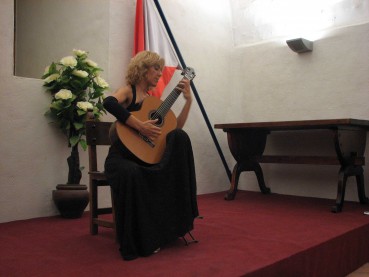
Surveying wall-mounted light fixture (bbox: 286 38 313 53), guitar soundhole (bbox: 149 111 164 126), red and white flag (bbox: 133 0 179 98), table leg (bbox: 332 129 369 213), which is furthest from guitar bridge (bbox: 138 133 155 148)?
wall-mounted light fixture (bbox: 286 38 313 53)

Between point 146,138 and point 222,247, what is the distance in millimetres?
641

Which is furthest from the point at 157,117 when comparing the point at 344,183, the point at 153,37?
the point at 344,183

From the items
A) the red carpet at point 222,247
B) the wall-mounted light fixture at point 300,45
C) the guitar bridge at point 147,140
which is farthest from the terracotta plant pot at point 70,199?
the wall-mounted light fixture at point 300,45

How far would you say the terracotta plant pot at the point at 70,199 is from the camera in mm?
2586

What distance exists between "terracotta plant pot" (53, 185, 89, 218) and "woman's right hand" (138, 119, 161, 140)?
989 mm

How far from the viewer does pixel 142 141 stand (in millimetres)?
1877

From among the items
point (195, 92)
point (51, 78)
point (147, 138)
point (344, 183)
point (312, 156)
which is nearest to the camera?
point (147, 138)

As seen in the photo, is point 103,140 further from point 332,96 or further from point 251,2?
point 251,2

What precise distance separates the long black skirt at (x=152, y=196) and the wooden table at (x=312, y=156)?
54.2 inches

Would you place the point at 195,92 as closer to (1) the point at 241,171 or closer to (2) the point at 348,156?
(1) the point at 241,171

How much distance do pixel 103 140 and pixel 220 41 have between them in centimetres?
243

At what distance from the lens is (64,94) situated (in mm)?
2602

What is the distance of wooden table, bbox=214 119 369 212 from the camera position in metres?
2.85

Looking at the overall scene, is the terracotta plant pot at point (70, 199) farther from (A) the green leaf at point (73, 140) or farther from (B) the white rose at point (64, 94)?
(B) the white rose at point (64, 94)
